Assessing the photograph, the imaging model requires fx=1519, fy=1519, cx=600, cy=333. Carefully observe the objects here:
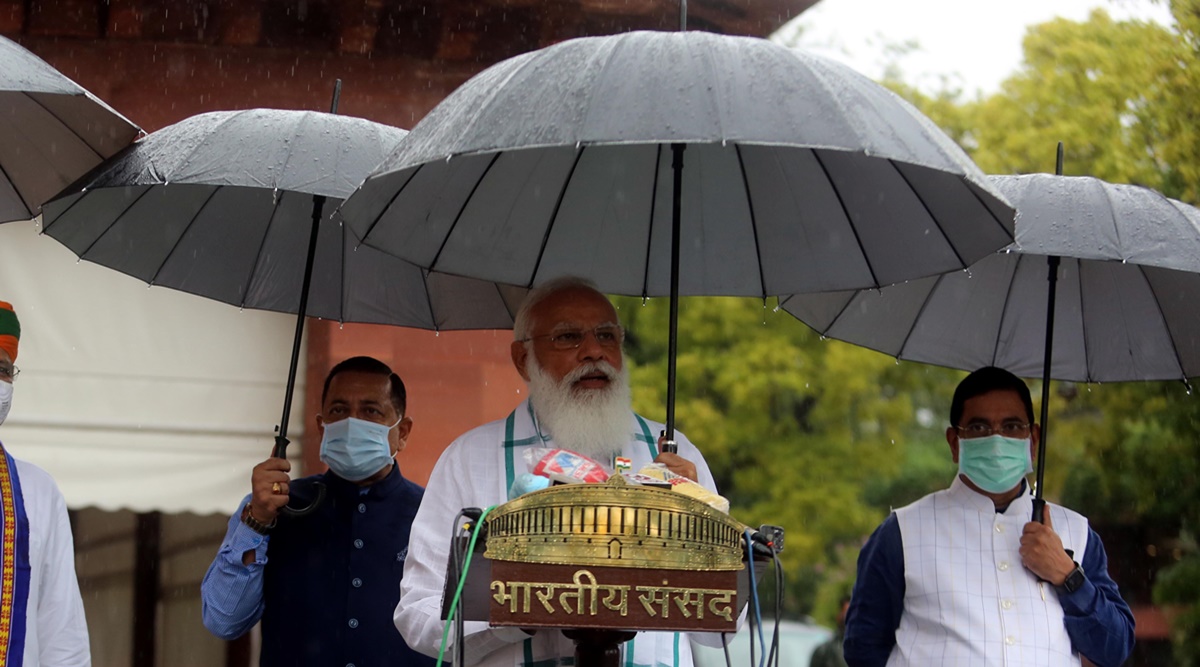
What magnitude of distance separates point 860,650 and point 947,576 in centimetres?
37

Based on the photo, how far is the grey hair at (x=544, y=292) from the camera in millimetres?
4234

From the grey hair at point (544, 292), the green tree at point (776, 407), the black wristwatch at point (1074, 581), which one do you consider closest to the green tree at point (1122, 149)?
the green tree at point (776, 407)

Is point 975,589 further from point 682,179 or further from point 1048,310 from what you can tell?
point 682,179

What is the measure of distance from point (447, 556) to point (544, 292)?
2.74ft

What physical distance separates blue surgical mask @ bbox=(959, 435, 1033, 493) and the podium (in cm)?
183

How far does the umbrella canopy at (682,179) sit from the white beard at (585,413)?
0.52 meters

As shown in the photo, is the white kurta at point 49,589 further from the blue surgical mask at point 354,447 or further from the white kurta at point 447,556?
the white kurta at point 447,556

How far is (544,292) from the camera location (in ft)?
14.0

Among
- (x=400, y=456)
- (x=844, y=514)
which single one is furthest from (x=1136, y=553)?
(x=400, y=456)

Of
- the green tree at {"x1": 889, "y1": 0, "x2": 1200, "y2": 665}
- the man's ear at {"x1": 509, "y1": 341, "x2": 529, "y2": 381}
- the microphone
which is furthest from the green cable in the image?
the green tree at {"x1": 889, "y1": 0, "x2": 1200, "y2": 665}

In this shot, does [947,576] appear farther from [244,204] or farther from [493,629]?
[244,204]

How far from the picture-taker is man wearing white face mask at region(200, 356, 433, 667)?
484 cm

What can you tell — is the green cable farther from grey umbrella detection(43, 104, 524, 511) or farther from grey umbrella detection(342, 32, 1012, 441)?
grey umbrella detection(43, 104, 524, 511)

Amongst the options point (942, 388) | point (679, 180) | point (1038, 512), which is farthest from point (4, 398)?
point (942, 388)
